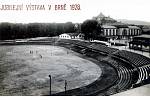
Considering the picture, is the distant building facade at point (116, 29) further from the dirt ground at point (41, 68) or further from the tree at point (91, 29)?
the dirt ground at point (41, 68)

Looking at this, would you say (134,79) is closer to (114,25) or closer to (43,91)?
(114,25)

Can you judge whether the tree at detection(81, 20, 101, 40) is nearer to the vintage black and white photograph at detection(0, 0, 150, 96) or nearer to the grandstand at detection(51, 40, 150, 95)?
the vintage black and white photograph at detection(0, 0, 150, 96)

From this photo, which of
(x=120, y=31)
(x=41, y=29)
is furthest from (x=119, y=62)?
(x=41, y=29)

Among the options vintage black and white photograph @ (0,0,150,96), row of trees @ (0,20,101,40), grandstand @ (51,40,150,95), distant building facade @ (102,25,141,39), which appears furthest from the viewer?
distant building facade @ (102,25,141,39)

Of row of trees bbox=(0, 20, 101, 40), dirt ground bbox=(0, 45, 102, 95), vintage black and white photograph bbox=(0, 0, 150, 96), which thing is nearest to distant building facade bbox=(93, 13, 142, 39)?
vintage black and white photograph bbox=(0, 0, 150, 96)

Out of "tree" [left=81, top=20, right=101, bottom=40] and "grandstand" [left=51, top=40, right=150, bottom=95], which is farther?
"grandstand" [left=51, top=40, right=150, bottom=95]

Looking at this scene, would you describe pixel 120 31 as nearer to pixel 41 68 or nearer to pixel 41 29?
pixel 41 29
